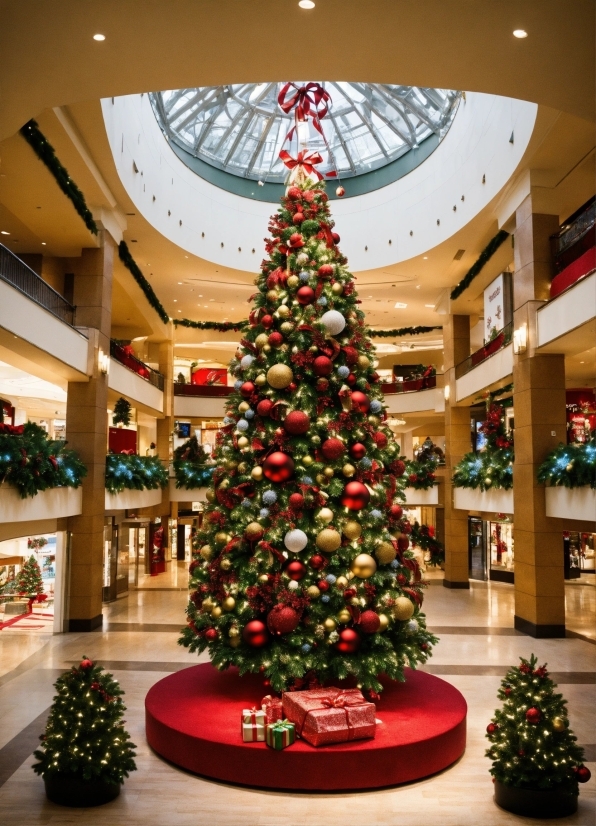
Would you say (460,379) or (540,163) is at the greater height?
(540,163)

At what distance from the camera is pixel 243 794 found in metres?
5.82

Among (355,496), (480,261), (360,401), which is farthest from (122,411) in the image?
(355,496)

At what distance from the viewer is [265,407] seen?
23.9ft

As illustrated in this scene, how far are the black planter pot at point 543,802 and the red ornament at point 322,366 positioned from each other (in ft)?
13.5

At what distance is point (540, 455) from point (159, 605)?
9.52 m

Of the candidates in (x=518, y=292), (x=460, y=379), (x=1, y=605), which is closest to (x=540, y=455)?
(x=518, y=292)

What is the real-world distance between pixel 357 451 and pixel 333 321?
140cm

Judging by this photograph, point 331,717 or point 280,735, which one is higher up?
point 331,717

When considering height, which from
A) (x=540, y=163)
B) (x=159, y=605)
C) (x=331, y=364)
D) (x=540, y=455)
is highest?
(x=540, y=163)

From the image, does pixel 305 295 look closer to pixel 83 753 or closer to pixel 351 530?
pixel 351 530

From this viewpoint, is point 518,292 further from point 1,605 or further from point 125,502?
point 1,605

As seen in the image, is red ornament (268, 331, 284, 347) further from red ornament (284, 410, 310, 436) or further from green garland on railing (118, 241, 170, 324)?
green garland on railing (118, 241, 170, 324)

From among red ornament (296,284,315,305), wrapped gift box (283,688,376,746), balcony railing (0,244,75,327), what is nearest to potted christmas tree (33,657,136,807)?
wrapped gift box (283,688,376,746)

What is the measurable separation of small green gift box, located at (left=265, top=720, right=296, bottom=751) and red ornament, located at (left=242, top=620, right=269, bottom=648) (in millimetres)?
1007
